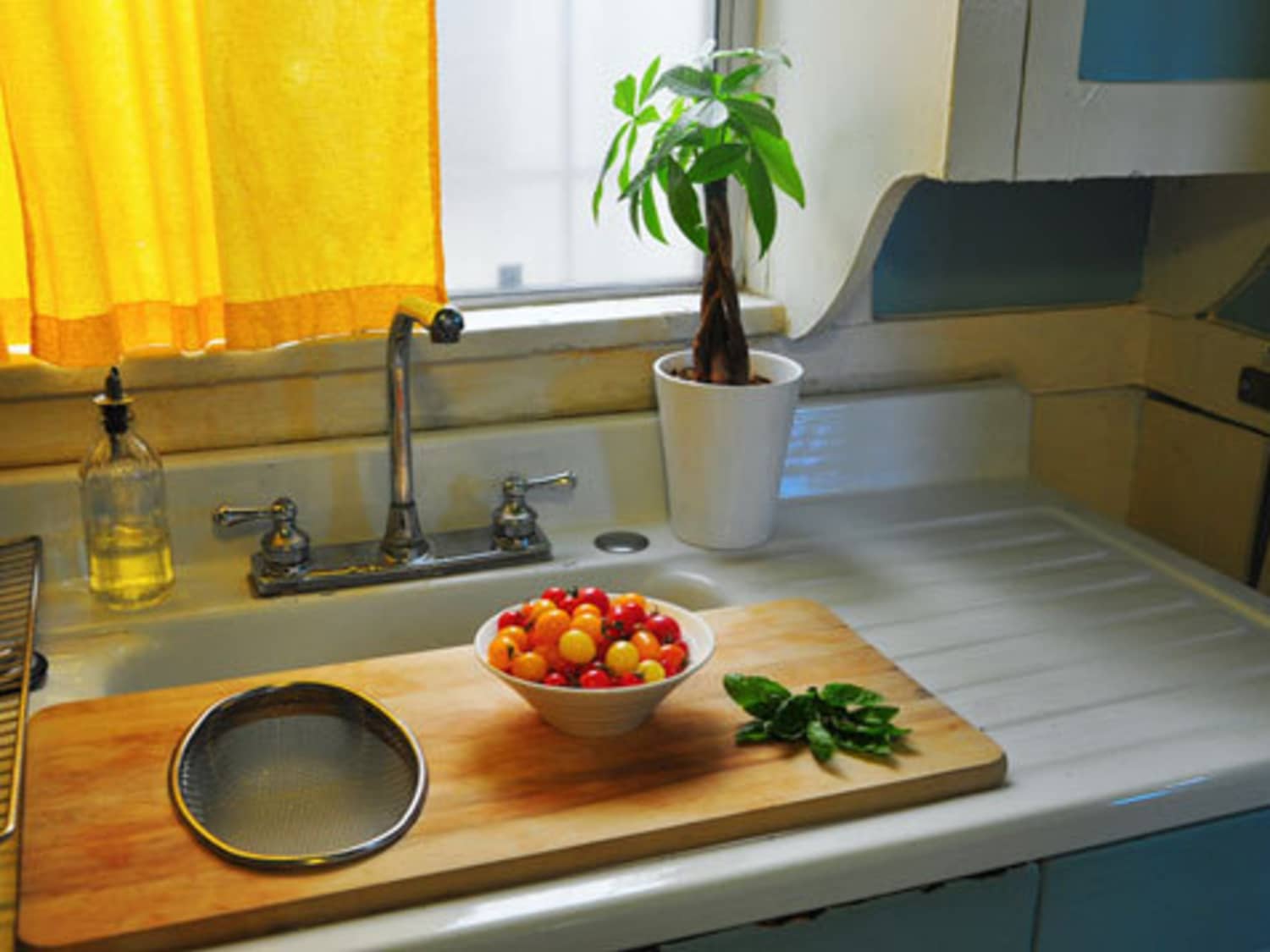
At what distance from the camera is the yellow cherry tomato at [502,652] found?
3.18 ft

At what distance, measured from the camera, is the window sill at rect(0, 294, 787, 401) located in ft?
4.10

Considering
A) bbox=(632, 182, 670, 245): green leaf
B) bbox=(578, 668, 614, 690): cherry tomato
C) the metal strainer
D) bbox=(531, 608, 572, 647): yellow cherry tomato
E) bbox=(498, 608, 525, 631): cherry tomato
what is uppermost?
bbox=(632, 182, 670, 245): green leaf

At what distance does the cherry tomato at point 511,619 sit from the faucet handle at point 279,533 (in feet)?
1.02

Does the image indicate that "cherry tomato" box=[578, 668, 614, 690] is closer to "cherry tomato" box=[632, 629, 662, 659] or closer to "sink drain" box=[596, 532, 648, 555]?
"cherry tomato" box=[632, 629, 662, 659]

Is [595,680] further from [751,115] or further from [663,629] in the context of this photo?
[751,115]

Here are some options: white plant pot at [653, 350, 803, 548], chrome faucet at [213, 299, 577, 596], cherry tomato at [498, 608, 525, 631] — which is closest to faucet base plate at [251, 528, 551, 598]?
chrome faucet at [213, 299, 577, 596]

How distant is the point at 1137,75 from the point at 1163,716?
0.57m

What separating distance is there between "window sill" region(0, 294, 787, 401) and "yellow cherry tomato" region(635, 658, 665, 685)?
0.49m

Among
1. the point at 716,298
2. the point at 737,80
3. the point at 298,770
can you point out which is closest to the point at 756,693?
the point at 298,770

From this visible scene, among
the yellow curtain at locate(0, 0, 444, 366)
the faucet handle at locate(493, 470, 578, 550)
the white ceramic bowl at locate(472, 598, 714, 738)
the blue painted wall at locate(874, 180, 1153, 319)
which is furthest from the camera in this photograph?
the blue painted wall at locate(874, 180, 1153, 319)

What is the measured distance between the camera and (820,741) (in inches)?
37.6

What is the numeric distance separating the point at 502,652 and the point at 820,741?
239 millimetres

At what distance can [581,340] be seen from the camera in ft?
4.64

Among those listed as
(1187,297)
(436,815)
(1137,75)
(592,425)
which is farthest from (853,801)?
(1187,297)
